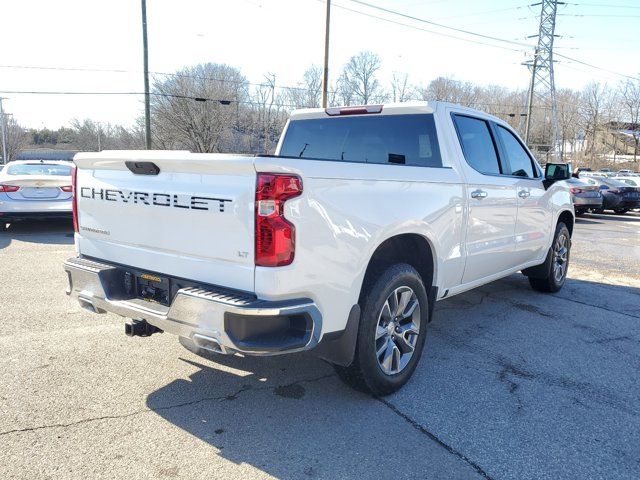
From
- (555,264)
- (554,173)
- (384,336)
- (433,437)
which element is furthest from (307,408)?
(555,264)

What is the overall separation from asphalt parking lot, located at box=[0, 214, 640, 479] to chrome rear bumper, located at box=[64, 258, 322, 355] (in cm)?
61

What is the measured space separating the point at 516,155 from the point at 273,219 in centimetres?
364

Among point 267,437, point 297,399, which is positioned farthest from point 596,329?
point 267,437

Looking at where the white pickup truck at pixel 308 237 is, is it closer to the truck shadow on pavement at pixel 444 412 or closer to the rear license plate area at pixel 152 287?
the rear license plate area at pixel 152 287

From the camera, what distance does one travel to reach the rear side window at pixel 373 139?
406 centimetres

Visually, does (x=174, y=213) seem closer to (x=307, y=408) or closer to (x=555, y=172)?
(x=307, y=408)

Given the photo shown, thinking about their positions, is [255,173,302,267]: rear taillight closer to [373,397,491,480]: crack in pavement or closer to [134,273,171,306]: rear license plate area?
[134,273,171,306]: rear license plate area

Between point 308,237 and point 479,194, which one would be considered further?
point 479,194

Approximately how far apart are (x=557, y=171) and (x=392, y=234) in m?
3.39

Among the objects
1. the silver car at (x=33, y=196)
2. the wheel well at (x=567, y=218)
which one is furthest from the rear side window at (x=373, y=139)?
the silver car at (x=33, y=196)

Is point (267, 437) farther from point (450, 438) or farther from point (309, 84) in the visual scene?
point (309, 84)

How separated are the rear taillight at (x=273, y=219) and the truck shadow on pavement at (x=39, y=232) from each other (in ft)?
24.2

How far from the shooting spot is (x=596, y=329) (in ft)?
16.5

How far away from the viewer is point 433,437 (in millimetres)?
2887
